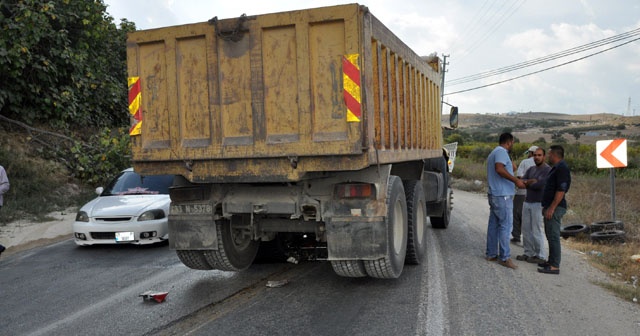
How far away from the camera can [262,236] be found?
17.6 feet

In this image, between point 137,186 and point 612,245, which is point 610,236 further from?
point 137,186

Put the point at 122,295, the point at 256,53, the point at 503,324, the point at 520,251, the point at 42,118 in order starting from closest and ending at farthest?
the point at 503,324, the point at 256,53, the point at 122,295, the point at 520,251, the point at 42,118

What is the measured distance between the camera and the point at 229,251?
534 cm

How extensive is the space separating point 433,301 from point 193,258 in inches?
103

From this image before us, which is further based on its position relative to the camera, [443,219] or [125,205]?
[443,219]

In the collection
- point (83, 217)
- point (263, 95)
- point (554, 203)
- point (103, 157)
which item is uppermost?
point (263, 95)

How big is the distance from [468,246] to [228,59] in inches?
194

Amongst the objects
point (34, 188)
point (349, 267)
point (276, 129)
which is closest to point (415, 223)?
point (349, 267)

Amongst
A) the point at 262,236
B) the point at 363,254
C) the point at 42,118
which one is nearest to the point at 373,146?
the point at 363,254

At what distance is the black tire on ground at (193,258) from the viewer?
5.23 metres

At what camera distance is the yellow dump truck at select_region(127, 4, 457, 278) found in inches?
163

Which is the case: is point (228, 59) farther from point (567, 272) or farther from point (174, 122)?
point (567, 272)

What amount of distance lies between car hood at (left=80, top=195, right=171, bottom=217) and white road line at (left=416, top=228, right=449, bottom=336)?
4375 millimetres

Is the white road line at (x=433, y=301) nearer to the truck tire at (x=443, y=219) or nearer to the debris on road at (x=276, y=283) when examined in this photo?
the debris on road at (x=276, y=283)
